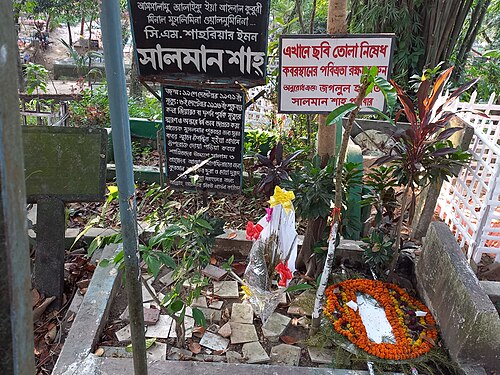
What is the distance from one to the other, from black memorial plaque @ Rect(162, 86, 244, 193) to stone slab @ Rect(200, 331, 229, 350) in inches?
42.1

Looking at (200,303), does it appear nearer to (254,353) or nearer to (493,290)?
(254,353)

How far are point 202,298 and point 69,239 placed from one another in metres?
1.12

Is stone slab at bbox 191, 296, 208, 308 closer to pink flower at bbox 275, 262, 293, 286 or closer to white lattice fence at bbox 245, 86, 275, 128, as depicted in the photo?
pink flower at bbox 275, 262, 293, 286

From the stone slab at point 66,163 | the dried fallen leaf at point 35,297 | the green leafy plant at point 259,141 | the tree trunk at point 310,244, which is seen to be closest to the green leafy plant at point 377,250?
the tree trunk at point 310,244

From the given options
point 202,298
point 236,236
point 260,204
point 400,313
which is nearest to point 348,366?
point 400,313

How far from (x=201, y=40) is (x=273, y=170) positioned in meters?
1.02

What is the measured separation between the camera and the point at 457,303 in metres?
2.37

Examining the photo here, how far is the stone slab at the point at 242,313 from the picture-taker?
2682mm

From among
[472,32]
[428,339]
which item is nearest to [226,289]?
[428,339]

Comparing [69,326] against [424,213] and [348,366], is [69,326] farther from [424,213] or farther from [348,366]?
[424,213]

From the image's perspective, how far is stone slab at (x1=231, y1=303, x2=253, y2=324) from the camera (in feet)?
8.80

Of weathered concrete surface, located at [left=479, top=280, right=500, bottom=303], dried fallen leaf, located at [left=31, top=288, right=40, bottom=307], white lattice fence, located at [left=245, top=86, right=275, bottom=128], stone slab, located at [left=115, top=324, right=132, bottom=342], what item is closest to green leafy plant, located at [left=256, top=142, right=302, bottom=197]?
stone slab, located at [left=115, top=324, right=132, bottom=342]

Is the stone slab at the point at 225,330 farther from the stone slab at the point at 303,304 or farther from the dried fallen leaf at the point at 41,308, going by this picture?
the dried fallen leaf at the point at 41,308

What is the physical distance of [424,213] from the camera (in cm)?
364
